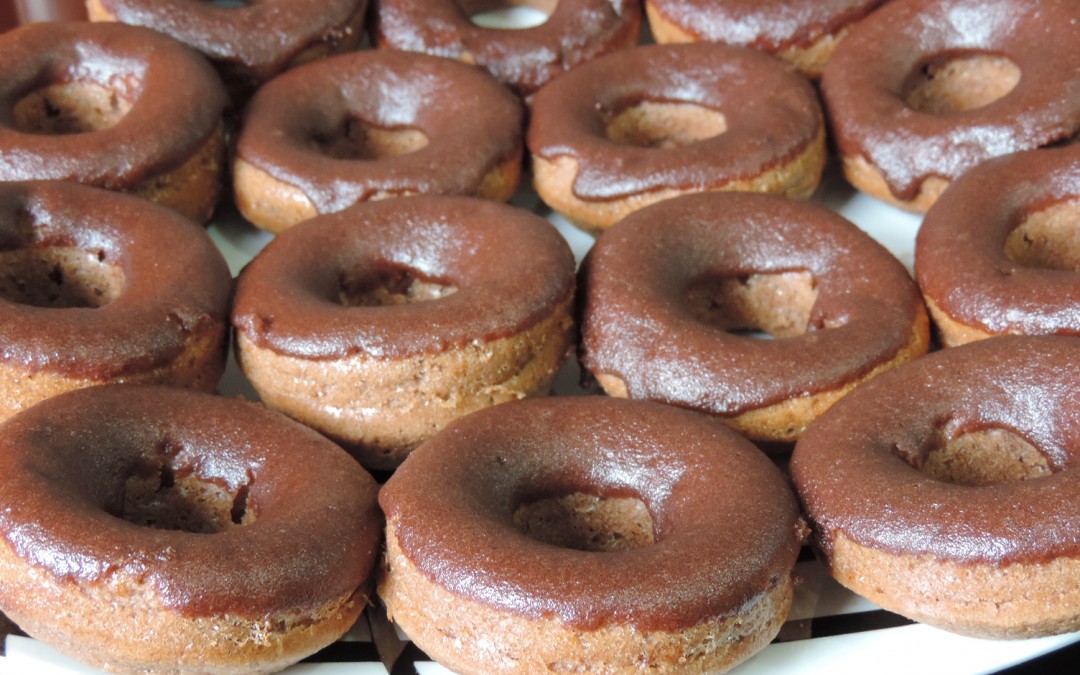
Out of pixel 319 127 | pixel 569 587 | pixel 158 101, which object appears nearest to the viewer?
pixel 569 587

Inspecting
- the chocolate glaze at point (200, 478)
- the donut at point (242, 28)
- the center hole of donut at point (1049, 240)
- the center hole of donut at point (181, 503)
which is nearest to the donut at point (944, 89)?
the center hole of donut at point (1049, 240)

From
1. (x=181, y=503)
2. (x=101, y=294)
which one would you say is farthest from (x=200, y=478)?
(x=101, y=294)

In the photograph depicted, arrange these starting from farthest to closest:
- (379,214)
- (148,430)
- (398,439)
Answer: (379,214) < (398,439) < (148,430)

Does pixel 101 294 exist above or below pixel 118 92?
below

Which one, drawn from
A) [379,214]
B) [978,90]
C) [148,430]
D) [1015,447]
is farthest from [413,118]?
[1015,447]

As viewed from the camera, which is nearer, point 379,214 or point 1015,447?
point 1015,447

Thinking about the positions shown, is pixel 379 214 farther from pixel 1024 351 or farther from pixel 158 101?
pixel 1024 351

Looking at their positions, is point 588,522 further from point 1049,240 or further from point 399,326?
point 1049,240
